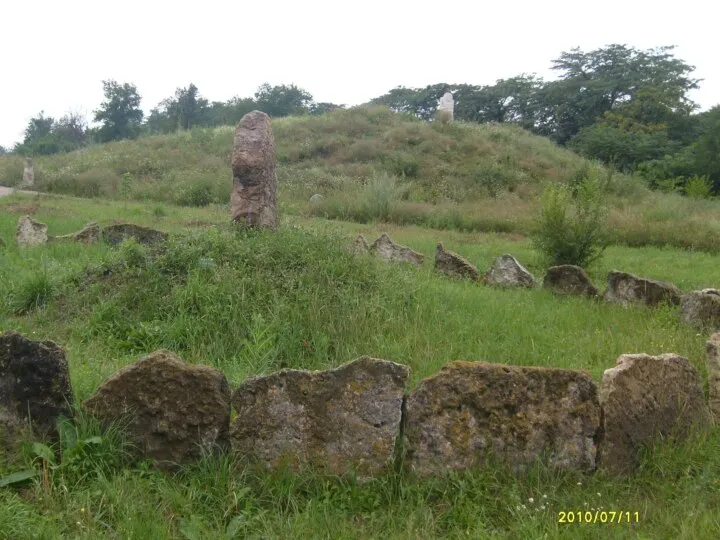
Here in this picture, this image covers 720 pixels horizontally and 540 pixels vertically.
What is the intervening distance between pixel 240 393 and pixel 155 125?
209ft

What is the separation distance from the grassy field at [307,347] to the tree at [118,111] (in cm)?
4581

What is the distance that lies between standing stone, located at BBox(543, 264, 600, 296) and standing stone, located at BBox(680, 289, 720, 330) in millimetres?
1523

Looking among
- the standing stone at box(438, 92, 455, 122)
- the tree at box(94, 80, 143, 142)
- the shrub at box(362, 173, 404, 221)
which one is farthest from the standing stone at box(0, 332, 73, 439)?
the tree at box(94, 80, 143, 142)

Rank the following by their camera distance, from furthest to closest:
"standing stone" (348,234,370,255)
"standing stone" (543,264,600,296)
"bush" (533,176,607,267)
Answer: "bush" (533,176,607,267)
"standing stone" (543,264,600,296)
"standing stone" (348,234,370,255)

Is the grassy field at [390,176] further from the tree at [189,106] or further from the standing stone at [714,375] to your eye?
the tree at [189,106]

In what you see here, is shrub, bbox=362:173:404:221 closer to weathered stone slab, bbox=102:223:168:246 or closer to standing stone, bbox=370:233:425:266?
standing stone, bbox=370:233:425:266

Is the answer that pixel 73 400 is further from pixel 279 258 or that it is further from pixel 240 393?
pixel 279 258

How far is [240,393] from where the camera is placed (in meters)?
3.51

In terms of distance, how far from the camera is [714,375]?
4141 mm

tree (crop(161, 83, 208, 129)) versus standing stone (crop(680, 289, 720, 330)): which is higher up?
tree (crop(161, 83, 208, 129))

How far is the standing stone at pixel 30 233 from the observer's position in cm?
950

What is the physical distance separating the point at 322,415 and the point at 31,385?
165 cm

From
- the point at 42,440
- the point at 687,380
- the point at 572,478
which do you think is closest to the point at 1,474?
the point at 42,440

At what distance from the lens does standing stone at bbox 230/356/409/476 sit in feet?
11.3
